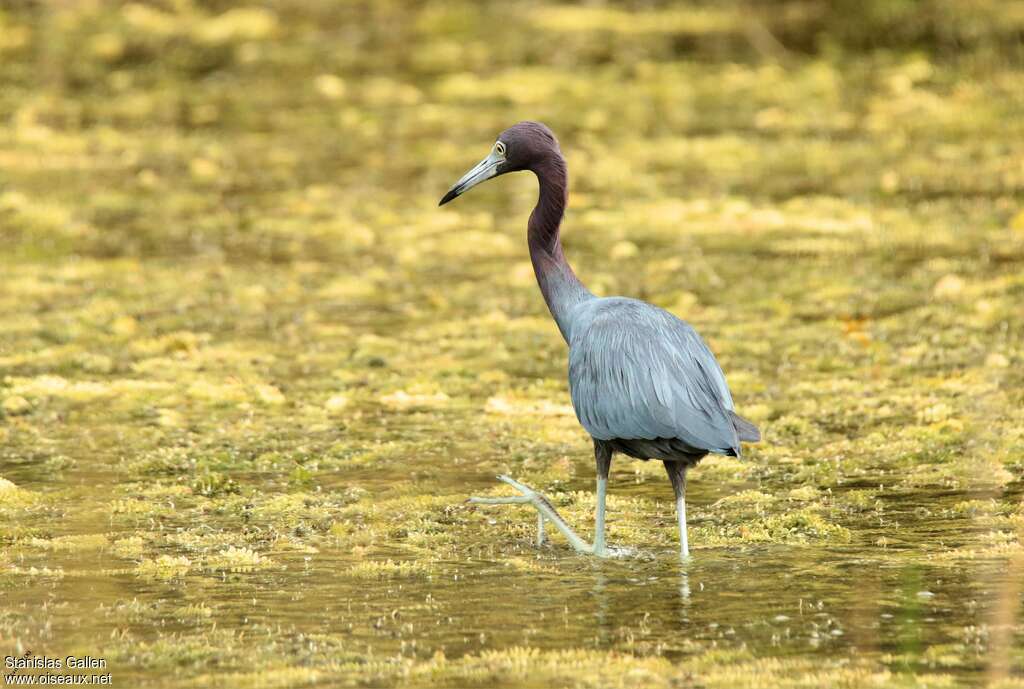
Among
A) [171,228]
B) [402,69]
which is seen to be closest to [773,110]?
[402,69]

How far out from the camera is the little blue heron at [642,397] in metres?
7.11

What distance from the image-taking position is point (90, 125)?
18109 millimetres

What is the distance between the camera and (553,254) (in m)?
8.12

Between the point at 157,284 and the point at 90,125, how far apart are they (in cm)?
624

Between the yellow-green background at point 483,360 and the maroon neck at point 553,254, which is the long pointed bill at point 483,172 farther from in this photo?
the yellow-green background at point 483,360

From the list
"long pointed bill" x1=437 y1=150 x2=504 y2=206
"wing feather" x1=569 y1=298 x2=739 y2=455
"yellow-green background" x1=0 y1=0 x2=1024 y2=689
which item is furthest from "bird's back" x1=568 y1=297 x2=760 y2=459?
"long pointed bill" x1=437 y1=150 x2=504 y2=206

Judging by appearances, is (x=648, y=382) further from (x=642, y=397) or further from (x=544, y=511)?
(x=544, y=511)

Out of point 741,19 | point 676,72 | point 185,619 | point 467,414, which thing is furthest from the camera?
point 741,19

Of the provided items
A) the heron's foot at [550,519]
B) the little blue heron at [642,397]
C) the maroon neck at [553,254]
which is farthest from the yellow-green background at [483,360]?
the maroon neck at [553,254]

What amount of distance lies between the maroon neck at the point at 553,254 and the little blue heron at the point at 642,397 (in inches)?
4.1

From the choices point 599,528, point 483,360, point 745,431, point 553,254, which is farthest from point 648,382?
point 483,360

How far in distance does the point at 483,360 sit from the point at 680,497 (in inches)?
143

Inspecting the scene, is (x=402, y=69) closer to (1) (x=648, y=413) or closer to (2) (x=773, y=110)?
(2) (x=773, y=110)

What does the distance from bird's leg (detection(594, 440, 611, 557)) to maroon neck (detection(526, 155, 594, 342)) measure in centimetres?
77
